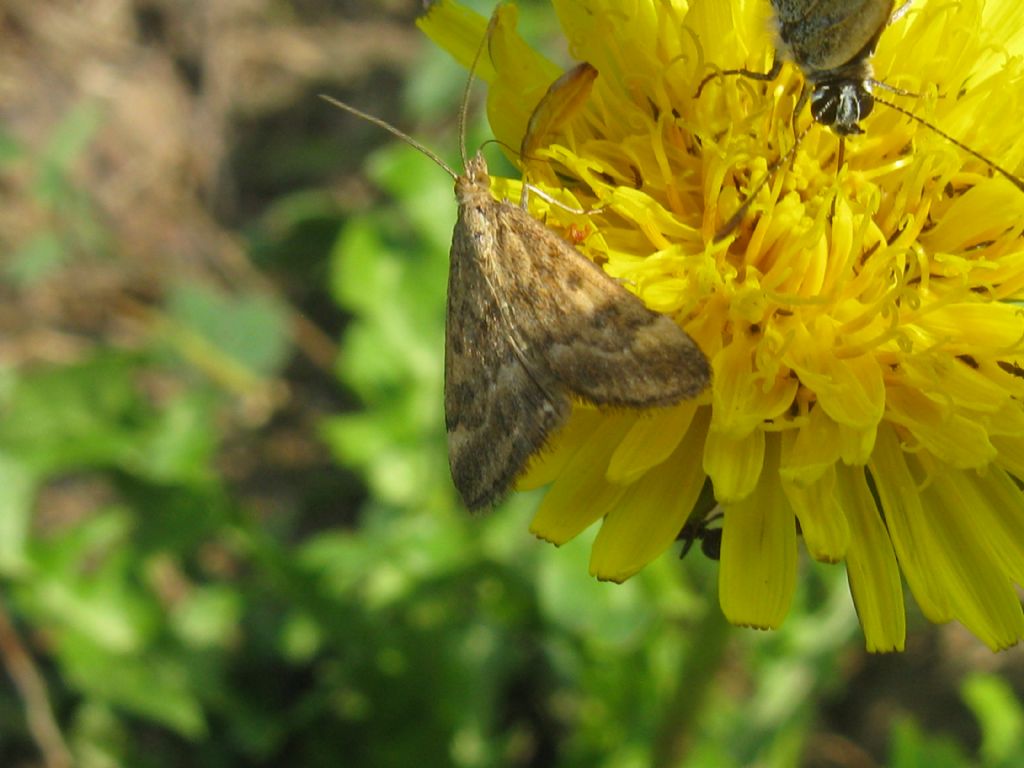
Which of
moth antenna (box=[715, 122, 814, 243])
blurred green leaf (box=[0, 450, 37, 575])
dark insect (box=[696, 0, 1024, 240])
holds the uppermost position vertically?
dark insect (box=[696, 0, 1024, 240])

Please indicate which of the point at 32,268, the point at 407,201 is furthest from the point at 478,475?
the point at 32,268

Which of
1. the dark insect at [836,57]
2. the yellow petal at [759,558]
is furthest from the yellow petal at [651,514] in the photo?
the dark insect at [836,57]

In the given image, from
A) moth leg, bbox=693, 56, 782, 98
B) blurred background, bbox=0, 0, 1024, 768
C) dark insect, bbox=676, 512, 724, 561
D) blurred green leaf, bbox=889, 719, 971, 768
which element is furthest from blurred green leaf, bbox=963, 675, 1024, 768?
moth leg, bbox=693, 56, 782, 98

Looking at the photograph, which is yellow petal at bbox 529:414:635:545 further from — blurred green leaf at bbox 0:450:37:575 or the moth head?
blurred green leaf at bbox 0:450:37:575

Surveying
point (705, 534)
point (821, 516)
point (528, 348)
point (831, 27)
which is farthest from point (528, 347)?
point (831, 27)

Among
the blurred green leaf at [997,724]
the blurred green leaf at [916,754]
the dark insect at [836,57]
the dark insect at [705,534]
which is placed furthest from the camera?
the blurred green leaf at [997,724]

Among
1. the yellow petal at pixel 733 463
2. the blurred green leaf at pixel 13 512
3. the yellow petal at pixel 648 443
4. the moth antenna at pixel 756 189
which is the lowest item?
the blurred green leaf at pixel 13 512

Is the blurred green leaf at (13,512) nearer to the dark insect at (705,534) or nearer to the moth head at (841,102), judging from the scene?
the dark insect at (705,534)
